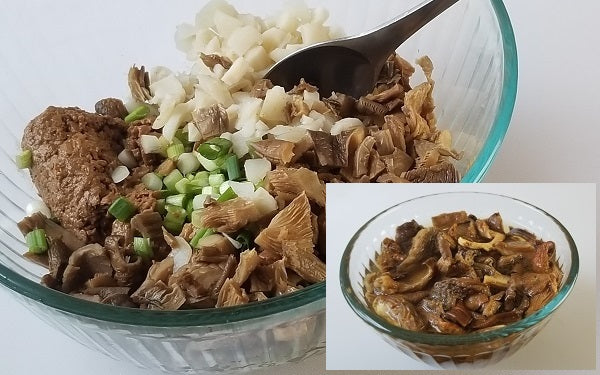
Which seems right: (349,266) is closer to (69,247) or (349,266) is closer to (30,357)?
(69,247)

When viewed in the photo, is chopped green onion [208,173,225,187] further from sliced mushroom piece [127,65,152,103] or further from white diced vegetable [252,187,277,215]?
sliced mushroom piece [127,65,152,103]

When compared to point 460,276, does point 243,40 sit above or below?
above

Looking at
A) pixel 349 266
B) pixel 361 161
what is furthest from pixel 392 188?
pixel 361 161

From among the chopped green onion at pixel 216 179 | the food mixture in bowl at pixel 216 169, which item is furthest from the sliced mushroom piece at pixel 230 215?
the chopped green onion at pixel 216 179

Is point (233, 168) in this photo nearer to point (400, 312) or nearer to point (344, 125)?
point (344, 125)

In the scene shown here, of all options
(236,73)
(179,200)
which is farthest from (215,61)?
(179,200)

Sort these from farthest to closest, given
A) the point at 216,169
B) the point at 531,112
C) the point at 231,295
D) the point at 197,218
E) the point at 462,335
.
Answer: the point at 531,112
the point at 216,169
the point at 197,218
the point at 231,295
the point at 462,335
